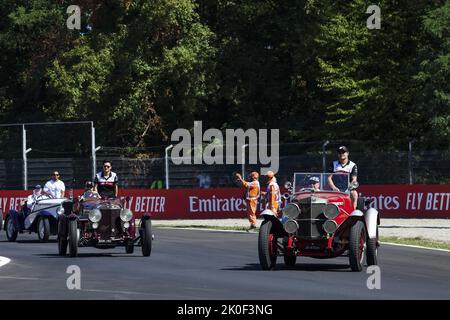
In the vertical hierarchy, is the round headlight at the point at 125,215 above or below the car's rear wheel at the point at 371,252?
above

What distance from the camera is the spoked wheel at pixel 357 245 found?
55.6 feet

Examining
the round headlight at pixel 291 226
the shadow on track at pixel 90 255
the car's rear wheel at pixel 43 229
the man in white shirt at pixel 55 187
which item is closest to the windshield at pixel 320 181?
the round headlight at pixel 291 226

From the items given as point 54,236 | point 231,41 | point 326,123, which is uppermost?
point 231,41

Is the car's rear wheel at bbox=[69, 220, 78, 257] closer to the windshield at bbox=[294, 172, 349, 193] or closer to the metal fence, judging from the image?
the windshield at bbox=[294, 172, 349, 193]

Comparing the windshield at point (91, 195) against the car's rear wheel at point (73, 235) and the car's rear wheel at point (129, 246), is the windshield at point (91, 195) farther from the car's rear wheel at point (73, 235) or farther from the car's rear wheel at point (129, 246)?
the car's rear wheel at point (73, 235)

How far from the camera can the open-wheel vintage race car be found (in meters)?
26.9

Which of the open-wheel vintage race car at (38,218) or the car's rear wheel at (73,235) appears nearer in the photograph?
the car's rear wheel at (73,235)

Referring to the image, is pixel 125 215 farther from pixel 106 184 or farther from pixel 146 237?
pixel 106 184

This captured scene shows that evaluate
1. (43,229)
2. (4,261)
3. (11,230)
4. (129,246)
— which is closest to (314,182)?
(129,246)

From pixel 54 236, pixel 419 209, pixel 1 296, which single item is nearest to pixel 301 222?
pixel 1 296

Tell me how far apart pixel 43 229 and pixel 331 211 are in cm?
1129
